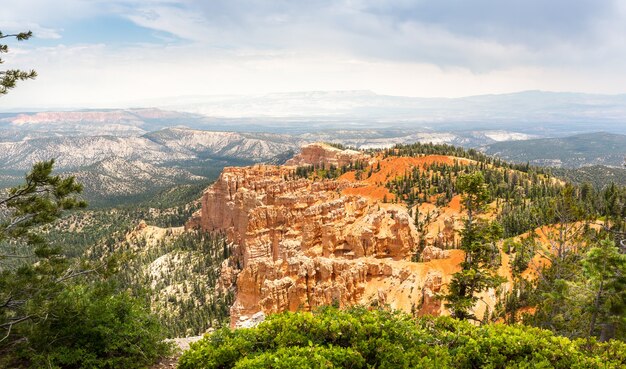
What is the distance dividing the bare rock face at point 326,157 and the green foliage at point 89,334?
12093 centimetres

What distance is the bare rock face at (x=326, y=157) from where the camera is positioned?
145m

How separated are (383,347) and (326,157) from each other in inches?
5685

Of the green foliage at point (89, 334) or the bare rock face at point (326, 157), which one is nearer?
the green foliage at point (89, 334)

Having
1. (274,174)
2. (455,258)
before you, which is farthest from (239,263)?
(455,258)

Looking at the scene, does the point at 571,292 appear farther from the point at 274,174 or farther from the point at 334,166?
the point at 334,166

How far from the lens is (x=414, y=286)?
1575 inches

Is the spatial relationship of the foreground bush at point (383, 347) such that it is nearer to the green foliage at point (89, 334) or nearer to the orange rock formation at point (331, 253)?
the green foliage at point (89, 334)

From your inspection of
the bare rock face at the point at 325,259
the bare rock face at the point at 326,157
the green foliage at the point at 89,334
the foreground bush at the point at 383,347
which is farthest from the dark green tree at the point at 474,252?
the bare rock face at the point at 326,157

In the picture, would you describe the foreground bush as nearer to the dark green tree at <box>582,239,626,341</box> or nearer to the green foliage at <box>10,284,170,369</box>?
the dark green tree at <box>582,239,626,341</box>

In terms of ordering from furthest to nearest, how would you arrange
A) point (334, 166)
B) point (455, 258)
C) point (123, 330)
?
point (334, 166)
point (455, 258)
point (123, 330)

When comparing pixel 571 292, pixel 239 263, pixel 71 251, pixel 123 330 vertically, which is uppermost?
pixel 571 292

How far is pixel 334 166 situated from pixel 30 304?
424 feet

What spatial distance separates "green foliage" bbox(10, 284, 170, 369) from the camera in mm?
16344

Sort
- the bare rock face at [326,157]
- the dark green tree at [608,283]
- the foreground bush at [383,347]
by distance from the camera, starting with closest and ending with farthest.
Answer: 1. the foreground bush at [383,347]
2. the dark green tree at [608,283]
3. the bare rock face at [326,157]
